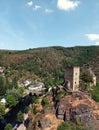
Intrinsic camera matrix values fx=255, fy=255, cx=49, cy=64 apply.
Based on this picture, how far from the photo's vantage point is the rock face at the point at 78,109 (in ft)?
215

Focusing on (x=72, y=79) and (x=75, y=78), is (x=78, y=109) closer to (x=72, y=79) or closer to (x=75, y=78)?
(x=72, y=79)

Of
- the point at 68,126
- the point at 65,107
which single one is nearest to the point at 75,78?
the point at 65,107

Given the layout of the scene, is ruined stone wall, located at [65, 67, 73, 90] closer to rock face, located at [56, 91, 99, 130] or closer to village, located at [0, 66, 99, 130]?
village, located at [0, 66, 99, 130]

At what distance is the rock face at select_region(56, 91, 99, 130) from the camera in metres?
65.6

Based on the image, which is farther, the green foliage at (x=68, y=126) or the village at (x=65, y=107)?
the village at (x=65, y=107)

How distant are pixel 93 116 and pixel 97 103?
500 centimetres

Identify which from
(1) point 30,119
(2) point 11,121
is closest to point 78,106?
(1) point 30,119

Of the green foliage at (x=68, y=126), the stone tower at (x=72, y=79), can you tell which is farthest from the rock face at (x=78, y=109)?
the stone tower at (x=72, y=79)

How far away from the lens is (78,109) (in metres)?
66.9

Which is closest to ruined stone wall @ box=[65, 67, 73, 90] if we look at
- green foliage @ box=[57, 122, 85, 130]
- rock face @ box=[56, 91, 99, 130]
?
rock face @ box=[56, 91, 99, 130]

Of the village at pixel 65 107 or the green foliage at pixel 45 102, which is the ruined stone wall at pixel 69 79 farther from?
the green foliage at pixel 45 102

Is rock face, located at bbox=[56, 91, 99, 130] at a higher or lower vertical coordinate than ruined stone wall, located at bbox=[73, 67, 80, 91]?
lower

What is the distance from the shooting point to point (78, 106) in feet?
222

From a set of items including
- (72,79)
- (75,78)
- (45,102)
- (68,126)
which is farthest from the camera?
(75,78)
